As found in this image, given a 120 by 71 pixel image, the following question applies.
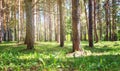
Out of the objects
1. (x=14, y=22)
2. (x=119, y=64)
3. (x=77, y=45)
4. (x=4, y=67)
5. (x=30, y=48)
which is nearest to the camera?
(x=4, y=67)

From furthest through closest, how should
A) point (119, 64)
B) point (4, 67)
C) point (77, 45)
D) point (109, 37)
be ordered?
1. point (109, 37)
2. point (77, 45)
3. point (119, 64)
4. point (4, 67)

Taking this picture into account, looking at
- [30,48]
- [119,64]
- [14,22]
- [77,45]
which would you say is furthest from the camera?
[14,22]

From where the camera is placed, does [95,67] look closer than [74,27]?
Yes

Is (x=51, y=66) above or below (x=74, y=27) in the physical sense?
below

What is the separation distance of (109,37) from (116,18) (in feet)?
10.8

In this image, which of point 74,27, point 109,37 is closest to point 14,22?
point 109,37

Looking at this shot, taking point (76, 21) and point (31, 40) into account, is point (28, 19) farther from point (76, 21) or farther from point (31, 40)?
point (76, 21)

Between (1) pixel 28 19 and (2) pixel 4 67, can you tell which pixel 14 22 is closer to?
(1) pixel 28 19

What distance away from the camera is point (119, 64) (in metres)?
10.8

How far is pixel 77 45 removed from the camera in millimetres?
16109

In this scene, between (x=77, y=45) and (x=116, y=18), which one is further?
(x=116, y=18)

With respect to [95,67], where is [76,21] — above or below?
above

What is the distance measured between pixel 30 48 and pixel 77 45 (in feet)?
11.3

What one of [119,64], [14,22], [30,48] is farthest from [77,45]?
[14,22]
